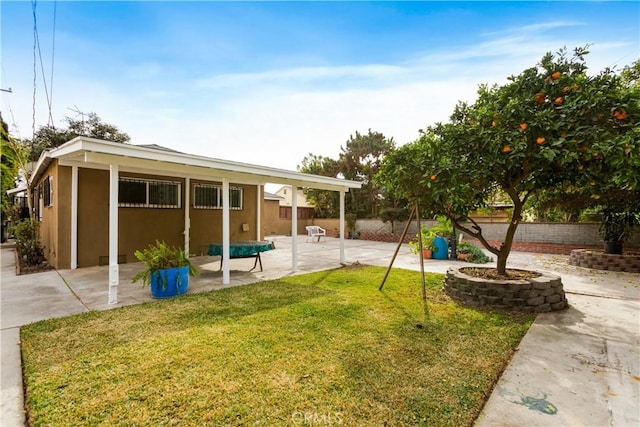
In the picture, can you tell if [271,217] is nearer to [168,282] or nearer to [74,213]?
[74,213]

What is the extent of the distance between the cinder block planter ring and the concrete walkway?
19 centimetres

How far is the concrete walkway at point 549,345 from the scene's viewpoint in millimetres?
2119

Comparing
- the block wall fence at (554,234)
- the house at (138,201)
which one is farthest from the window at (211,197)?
the block wall fence at (554,234)

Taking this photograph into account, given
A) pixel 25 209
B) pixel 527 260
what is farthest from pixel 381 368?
pixel 25 209

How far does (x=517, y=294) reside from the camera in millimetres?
4355

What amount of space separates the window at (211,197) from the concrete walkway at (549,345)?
10.0 ft

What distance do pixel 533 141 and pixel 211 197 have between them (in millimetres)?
8647

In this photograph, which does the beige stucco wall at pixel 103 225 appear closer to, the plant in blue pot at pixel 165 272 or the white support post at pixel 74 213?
the white support post at pixel 74 213

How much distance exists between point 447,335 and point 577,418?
1428 mm

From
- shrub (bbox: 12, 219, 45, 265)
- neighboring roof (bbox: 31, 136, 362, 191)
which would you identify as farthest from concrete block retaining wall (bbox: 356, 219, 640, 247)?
shrub (bbox: 12, 219, 45, 265)

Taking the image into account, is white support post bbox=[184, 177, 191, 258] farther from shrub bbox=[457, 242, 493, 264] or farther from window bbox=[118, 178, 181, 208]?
shrub bbox=[457, 242, 493, 264]

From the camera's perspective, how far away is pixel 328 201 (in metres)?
20.9

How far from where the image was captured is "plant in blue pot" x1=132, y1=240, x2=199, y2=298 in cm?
480

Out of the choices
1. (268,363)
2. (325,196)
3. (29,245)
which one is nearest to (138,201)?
(29,245)
